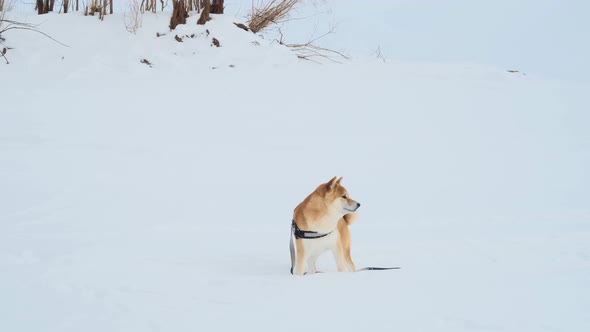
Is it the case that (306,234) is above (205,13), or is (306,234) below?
below

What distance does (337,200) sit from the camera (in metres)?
4.70

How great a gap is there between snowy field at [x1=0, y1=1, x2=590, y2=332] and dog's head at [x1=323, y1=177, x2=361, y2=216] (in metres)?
0.49

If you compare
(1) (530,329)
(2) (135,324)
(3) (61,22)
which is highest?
(3) (61,22)

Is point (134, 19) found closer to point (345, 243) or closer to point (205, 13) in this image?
point (205, 13)

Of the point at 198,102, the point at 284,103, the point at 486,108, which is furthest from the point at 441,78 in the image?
the point at 198,102

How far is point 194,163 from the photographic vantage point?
918 cm

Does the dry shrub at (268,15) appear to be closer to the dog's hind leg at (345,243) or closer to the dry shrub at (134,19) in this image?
the dry shrub at (134,19)

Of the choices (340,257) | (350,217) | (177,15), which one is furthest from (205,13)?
(340,257)

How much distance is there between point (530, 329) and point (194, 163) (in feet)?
20.9

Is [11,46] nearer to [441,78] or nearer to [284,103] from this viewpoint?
[284,103]

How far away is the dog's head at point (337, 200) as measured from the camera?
4.69 m

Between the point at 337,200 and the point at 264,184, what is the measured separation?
4.25 m

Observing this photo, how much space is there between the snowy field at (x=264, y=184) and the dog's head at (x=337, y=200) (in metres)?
0.49

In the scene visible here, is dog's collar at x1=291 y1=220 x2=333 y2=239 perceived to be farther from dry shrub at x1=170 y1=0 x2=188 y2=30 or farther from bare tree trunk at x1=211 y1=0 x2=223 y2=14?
bare tree trunk at x1=211 y1=0 x2=223 y2=14
